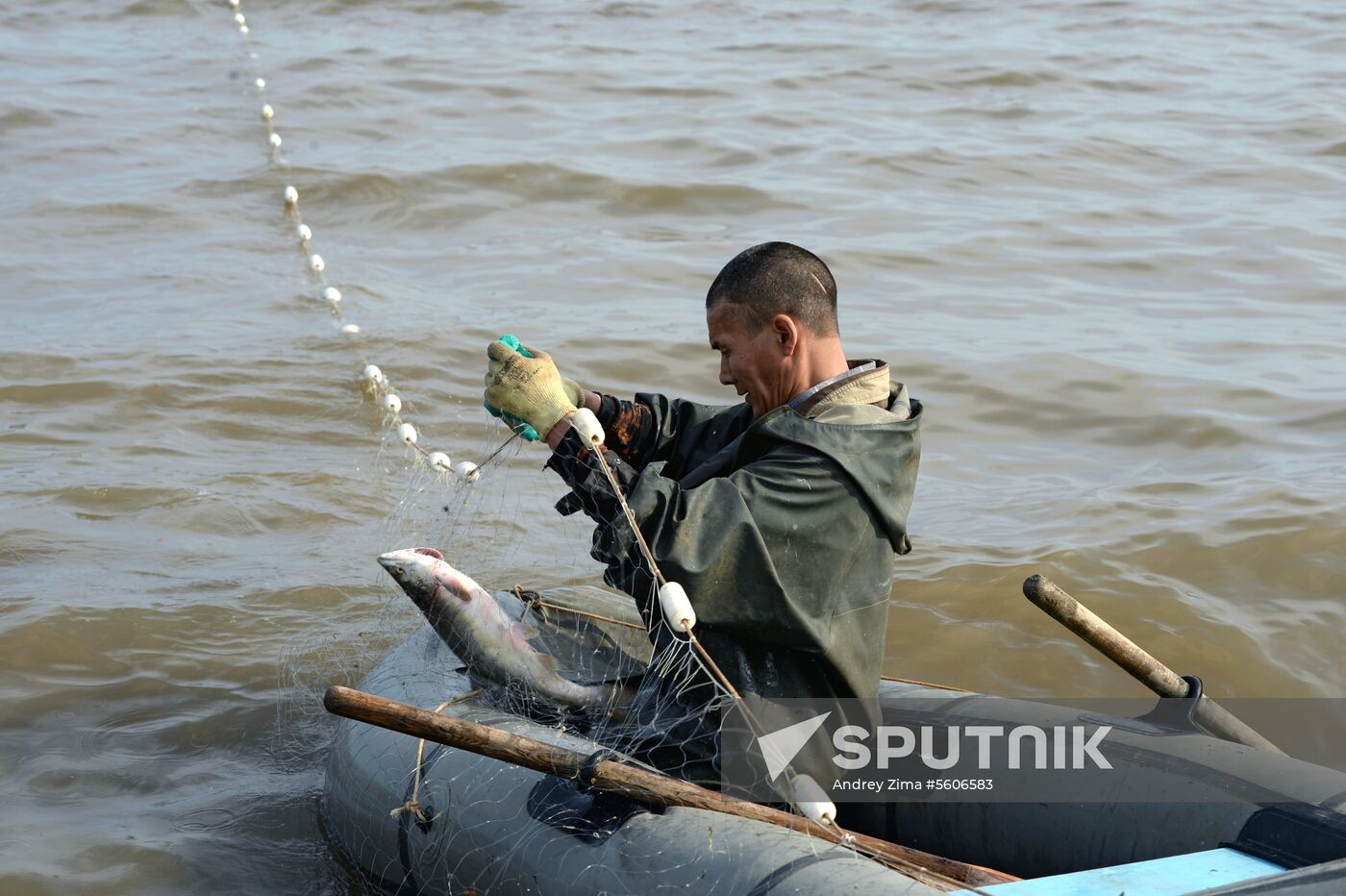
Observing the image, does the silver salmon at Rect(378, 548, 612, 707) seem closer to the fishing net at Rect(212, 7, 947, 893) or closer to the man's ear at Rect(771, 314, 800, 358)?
the fishing net at Rect(212, 7, 947, 893)

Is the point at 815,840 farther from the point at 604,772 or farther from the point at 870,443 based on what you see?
the point at 870,443

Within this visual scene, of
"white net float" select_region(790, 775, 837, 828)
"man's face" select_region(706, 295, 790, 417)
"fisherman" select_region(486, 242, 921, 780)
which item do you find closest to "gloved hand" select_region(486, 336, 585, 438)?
"fisherman" select_region(486, 242, 921, 780)

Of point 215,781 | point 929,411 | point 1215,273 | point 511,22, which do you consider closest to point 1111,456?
point 929,411

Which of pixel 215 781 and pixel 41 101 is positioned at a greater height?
pixel 41 101

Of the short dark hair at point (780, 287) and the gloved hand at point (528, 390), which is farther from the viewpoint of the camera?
the short dark hair at point (780, 287)

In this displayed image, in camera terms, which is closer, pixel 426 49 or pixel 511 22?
pixel 426 49

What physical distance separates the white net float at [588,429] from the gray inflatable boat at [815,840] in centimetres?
87

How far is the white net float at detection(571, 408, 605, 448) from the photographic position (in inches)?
136

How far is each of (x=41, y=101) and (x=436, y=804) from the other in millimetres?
12188

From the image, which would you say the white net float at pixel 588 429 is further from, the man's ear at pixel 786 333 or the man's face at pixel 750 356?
the man's ear at pixel 786 333

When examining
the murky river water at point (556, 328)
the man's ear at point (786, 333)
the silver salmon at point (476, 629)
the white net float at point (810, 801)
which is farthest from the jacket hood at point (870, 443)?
the murky river water at point (556, 328)

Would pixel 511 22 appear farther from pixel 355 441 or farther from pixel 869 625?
pixel 869 625

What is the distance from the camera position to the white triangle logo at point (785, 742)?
3.54 meters

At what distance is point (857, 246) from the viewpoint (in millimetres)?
10789
